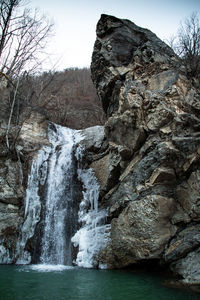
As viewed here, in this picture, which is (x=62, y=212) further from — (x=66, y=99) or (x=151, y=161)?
(x=66, y=99)

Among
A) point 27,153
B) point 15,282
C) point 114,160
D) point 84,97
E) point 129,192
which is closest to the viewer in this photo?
point 15,282

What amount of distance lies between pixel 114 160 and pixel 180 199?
12.0 ft

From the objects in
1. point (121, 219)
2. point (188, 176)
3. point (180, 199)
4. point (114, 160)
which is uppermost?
point (114, 160)

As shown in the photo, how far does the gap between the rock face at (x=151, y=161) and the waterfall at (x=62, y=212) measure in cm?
67

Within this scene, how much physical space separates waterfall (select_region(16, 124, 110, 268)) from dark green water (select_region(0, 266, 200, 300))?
1.59 meters

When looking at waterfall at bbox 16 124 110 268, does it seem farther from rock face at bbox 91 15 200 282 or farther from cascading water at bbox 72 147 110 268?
rock face at bbox 91 15 200 282

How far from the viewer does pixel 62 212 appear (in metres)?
11.1

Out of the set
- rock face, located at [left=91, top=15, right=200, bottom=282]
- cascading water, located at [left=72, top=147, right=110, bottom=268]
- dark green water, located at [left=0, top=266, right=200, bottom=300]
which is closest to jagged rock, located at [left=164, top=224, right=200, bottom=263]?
rock face, located at [left=91, top=15, right=200, bottom=282]

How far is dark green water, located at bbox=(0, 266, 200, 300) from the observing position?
18.2 ft

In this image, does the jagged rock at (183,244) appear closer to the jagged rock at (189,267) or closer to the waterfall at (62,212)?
the jagged rock at (189,267)

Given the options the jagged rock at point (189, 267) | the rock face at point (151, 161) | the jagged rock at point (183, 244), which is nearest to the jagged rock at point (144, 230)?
the rock face at point (151, 161)

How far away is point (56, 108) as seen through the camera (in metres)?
24.8

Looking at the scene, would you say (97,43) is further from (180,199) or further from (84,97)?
(84,97)

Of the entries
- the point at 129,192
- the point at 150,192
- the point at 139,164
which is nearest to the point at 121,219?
the point at 129,192
